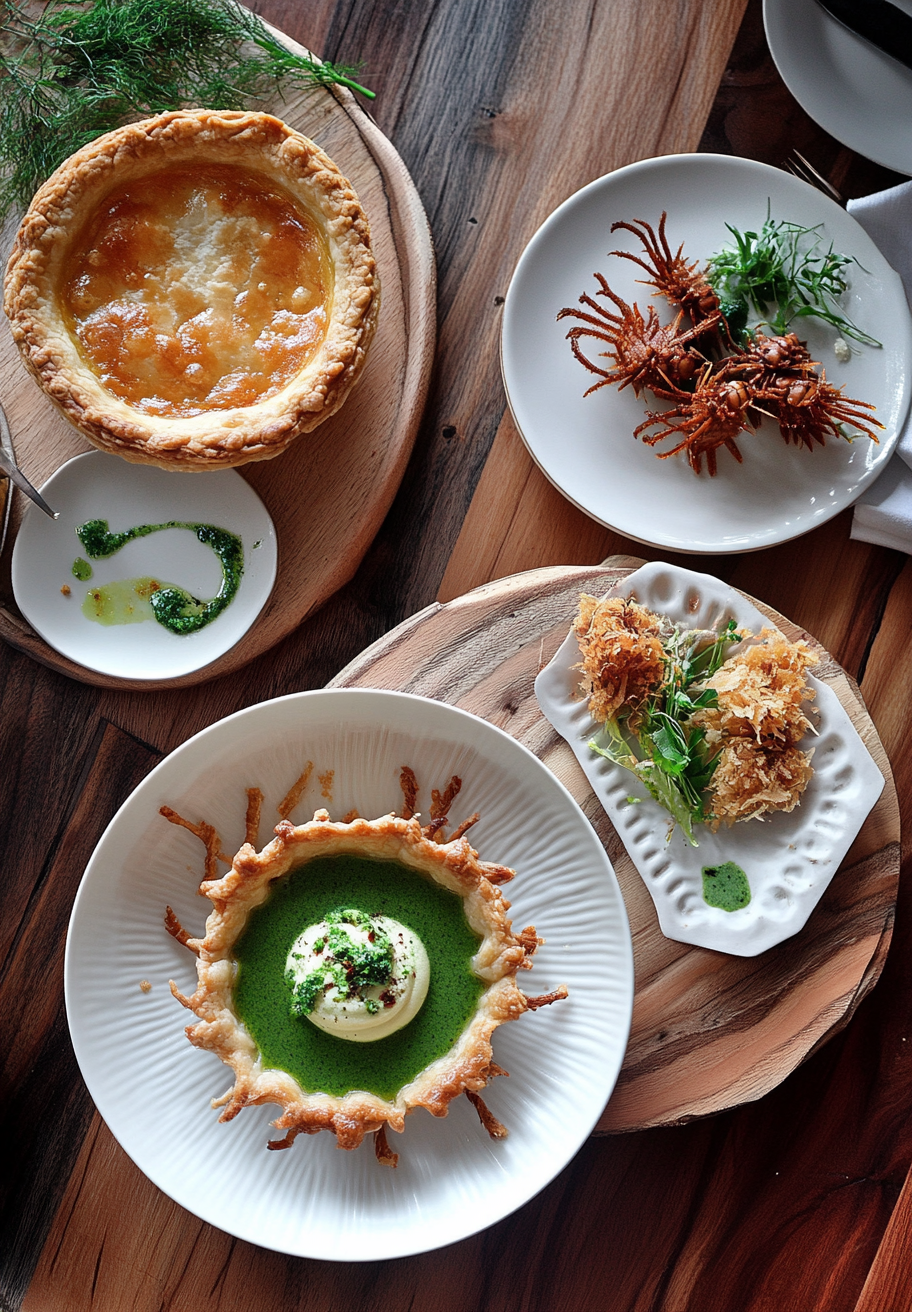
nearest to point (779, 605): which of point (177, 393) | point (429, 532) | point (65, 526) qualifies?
point (429, 532)

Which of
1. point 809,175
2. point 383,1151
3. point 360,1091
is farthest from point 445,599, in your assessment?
point 809,175

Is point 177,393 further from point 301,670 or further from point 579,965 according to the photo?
point 579,965

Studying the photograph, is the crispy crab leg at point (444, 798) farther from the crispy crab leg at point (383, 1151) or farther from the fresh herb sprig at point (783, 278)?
the fresh herb sprig at point (783, 278)

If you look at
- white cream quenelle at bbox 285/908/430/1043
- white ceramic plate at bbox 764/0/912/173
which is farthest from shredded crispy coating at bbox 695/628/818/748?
white ceramic plate at bbox 764/0/912/173

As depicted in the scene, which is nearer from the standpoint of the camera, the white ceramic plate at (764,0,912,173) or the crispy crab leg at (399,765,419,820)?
the crispy crab leg at (399,765,419,820)

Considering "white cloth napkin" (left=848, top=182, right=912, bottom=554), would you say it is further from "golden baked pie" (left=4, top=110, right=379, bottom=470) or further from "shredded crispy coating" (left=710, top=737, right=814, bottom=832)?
"golden baked pie" (left=4, top=110, right=379, bottom=470)

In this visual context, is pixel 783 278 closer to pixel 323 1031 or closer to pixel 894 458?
pixel 894 458

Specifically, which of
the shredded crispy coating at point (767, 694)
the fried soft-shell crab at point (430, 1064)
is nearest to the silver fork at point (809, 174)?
the shredded crispy coating at point (767, 694)
